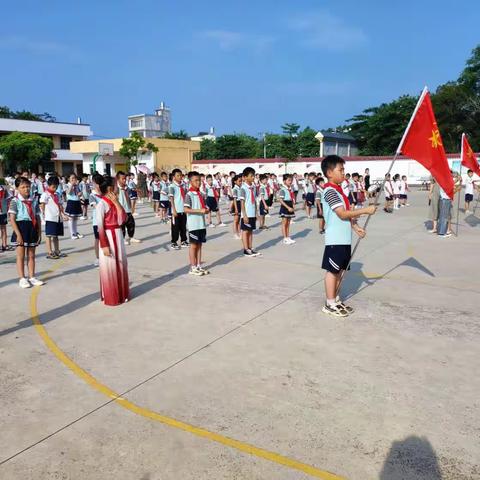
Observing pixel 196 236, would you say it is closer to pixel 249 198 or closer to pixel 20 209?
pixel 249 198

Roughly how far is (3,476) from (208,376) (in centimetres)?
172

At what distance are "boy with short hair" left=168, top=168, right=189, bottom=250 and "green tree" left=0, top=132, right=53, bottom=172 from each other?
36.2 metres

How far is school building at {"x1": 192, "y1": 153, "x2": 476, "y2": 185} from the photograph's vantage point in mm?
33875

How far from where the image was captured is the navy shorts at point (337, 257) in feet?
17.5

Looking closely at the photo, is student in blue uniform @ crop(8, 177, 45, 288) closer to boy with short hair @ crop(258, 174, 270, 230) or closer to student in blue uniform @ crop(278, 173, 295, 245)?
student in blue uniform @ crop(278, 173, 295, 245)

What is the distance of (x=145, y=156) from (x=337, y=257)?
41837mm

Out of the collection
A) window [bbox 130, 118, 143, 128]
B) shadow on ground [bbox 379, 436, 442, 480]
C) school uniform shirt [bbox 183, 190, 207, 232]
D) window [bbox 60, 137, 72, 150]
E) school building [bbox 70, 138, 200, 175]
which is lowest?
shadow on ground [bbox 379, 436, 442, 480]

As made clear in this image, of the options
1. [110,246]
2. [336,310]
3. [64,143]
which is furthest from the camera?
[64,143]

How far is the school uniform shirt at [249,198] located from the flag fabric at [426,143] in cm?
358

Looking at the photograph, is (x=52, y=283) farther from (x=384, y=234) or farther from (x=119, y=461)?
(x=384, y=234)

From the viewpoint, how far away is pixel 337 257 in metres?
5.34

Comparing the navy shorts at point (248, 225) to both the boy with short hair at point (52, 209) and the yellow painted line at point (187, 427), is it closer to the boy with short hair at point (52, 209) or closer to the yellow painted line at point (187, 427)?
the boy with short hair at point (52, 209)

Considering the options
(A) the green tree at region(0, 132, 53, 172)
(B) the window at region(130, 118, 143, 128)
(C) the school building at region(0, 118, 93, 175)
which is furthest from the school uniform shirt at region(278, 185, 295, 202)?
(B) the window at region(130, 118, 143, 128)

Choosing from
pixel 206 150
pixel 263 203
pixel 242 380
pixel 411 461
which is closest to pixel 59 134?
pixel 206 150
